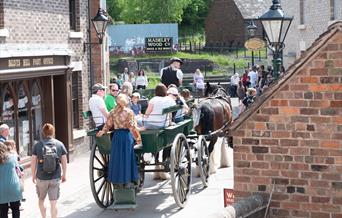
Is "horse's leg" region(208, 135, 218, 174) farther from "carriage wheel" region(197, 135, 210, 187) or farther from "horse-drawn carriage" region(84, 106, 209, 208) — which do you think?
"horse-drawn carriage" region(84, 106, 209, 208)

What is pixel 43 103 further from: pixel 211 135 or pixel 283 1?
pixel 283 1

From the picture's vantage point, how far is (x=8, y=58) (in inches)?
539

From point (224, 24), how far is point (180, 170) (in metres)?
58.4

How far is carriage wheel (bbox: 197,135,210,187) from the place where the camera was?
491 inches

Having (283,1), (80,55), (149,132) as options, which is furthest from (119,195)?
(283,1)

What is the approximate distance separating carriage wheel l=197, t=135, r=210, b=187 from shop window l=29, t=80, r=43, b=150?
15.4ft

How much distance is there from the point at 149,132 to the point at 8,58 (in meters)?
4.51

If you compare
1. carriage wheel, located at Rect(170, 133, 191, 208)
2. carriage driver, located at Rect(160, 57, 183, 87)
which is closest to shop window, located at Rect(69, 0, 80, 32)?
carriage driver, located at Rect(160, 57, 183, 87)

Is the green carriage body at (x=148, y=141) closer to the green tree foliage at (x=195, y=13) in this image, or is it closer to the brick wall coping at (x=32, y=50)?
the brick wall coping at (x=32, y=50)

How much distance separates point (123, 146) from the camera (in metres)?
10.2

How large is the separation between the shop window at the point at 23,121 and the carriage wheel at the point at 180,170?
5.03 meters

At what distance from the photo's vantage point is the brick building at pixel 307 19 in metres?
24.8

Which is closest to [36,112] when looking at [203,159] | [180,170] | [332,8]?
[203,159]

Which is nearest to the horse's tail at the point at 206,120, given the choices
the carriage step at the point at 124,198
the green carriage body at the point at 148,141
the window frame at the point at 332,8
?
the green carriage body at the point at 148,141
